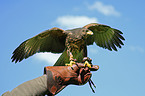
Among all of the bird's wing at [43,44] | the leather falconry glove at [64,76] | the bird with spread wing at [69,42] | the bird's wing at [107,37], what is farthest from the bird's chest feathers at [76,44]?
the leather falconry glove at [64,76]

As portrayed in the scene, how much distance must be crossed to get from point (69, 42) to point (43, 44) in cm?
92

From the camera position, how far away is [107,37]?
21.9 feet

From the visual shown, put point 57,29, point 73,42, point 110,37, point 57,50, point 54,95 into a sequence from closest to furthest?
1. point 54,95
2. point 73,42
3. point 57,29
4. point 57,50
5. point 110,37

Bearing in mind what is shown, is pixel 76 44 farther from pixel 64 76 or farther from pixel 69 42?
pixel 64 76

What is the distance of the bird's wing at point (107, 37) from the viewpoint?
21.5 ft

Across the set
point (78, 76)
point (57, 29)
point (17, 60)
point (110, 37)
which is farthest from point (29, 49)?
point (78, 76)

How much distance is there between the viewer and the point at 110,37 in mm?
6645

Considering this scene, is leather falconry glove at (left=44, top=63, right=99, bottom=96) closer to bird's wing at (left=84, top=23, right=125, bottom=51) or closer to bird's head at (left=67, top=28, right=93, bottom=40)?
bird's head at (left=67, top=28, right=93, bottom=40)

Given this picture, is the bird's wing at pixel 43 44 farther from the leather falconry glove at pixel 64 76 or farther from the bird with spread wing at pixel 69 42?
the leather falconry glove at pixel 64 76

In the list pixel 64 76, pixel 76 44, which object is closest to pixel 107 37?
pixel 76 44

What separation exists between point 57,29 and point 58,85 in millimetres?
2502

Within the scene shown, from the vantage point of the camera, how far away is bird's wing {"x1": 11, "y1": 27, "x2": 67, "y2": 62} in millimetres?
5652

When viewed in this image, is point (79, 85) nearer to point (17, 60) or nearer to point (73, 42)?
point (73, 42)

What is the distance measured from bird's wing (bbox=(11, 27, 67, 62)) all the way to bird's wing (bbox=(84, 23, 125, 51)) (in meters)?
0.88
